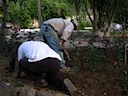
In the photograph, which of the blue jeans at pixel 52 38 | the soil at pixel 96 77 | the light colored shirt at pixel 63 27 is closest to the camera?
the soil at pixel 96 77

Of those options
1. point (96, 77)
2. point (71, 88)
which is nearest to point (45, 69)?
point (71, 88)

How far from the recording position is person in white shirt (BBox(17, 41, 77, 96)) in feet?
20.5

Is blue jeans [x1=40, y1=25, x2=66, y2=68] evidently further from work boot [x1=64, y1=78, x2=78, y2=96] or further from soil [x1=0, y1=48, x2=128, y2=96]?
work boot [x1=64, y1=78, x2=78, y2=96]

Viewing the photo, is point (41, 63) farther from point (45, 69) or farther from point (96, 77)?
point (96, 77)

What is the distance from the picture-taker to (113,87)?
673 centimetres

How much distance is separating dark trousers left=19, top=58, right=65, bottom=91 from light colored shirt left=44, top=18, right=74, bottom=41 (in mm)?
1203

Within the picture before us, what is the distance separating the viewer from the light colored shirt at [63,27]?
744cm

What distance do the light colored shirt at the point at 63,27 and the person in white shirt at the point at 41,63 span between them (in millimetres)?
1136

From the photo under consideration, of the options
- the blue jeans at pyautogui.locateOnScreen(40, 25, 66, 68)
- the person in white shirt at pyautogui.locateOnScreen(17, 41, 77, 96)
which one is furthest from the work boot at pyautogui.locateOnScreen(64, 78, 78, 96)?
the blue jeans at pyautogui.locateOnScreen(40, 25, 66, 68)

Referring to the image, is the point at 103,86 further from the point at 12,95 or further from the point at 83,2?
the point at 83,2

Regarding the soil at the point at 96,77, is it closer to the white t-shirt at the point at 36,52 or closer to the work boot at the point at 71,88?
the work boot at the point at 71,88

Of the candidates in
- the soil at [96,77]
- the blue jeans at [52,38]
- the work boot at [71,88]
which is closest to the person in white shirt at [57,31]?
the blue jeans at [52,38]

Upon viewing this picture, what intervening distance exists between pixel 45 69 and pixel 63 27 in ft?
5.33

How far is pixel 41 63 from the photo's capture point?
6.23m
